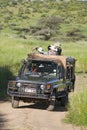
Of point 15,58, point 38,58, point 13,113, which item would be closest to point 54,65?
point 38,58

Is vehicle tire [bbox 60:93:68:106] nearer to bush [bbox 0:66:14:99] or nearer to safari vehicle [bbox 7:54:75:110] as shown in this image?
safari vehicle [bbox 7:54:75:110]

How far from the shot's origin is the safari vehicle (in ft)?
53.0

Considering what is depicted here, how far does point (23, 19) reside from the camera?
2837 inches

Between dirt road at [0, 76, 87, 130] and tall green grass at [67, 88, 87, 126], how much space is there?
0.23 m

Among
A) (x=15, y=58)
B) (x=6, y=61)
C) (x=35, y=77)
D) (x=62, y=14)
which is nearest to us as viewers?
(x=35, y=77)

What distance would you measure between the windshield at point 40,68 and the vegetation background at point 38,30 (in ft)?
7.96

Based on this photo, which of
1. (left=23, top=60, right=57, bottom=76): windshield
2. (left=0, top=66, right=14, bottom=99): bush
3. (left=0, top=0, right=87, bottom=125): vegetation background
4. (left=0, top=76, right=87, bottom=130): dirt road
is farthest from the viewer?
(left=0, top=0, right=87, bottom=125): vegetation background

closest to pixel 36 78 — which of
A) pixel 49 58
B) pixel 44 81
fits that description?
pixel 44 81

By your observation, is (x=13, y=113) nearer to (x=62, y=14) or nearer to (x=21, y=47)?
(x=21, y=47)

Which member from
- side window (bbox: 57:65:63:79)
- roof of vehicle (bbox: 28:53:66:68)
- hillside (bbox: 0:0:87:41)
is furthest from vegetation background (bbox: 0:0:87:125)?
side window (bbox: 57:65:63:79)

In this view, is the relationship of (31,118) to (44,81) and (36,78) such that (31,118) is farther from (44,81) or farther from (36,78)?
(36,78)

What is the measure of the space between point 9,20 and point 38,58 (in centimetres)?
5553

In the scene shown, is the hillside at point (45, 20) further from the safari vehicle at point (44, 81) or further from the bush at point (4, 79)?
the safari vehicle at point (44, 81)

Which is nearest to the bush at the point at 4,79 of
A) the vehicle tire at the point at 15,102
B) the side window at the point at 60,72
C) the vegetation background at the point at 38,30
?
the vegetation background at the point at 38,30
